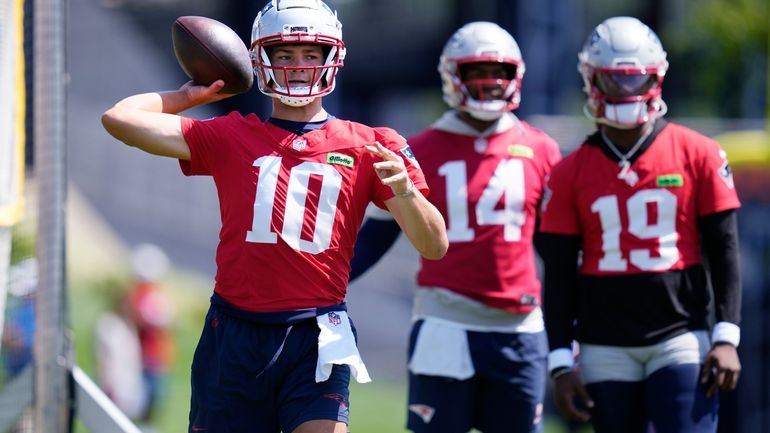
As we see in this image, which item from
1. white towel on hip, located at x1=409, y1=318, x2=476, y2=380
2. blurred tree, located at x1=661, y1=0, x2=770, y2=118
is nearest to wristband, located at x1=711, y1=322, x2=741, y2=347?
white towel on hip, located at x1=409, y1=318, x2=476, y2=380

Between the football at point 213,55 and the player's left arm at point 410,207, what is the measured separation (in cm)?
58

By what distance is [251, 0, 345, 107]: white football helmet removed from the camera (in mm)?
3994

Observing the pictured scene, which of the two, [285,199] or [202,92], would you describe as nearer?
[285,199]

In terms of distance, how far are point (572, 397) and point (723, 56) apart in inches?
644

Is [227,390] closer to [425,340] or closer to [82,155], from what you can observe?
[425,340]

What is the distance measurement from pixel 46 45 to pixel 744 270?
632 cm

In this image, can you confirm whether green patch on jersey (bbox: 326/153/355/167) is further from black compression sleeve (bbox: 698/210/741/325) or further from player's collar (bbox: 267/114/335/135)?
black compression sleeve (bbox: 698/210/741/325)

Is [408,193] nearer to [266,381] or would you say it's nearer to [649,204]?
[266,381]

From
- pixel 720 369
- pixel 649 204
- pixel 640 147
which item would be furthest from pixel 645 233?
pixel 720 369

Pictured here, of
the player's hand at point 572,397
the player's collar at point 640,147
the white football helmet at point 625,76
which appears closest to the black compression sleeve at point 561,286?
the player's hand at point 572,397

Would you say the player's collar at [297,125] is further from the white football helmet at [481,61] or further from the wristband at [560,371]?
the wristband at [560,371]

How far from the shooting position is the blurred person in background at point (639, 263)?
479cm

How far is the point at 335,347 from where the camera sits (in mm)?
3945

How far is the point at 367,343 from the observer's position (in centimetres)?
1664
